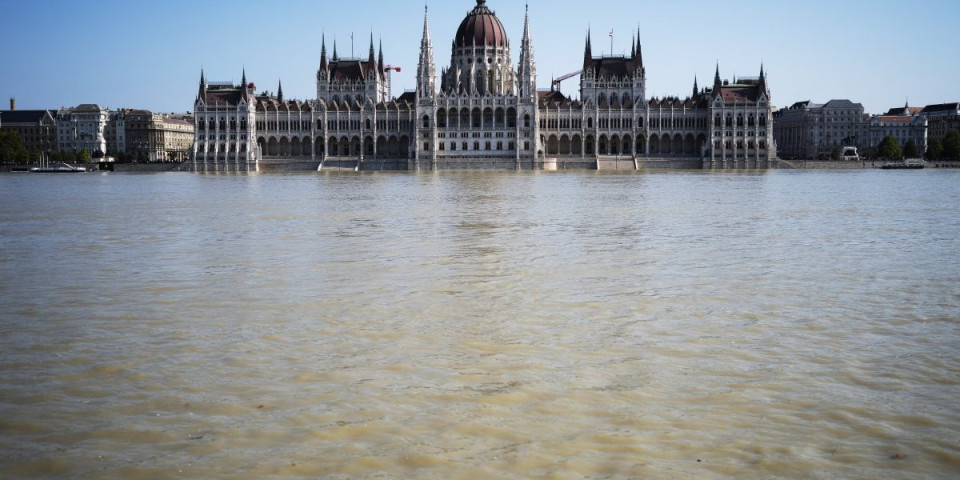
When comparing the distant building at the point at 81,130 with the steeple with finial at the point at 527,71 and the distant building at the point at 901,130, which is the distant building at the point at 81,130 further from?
the distant building at the point at 901,130

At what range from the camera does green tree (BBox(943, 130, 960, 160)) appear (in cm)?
13220

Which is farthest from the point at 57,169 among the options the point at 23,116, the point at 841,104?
the point at 841,104

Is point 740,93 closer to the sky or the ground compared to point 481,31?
closer to the ground

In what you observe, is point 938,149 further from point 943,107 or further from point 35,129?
point 35,129

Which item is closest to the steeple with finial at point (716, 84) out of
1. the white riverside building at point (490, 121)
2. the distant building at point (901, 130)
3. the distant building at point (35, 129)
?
the white riverside building at point (490, 121)

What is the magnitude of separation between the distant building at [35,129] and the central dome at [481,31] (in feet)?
253

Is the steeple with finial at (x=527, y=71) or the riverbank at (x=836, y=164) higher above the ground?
the steeple with finial at (x=527, y=71)

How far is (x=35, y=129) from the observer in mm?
157625

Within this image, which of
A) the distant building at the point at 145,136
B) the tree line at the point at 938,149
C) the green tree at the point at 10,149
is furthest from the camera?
the distant building at the point at 145,136

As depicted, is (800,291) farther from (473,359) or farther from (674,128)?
(674,128)

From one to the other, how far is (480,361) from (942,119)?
18238 centimetres

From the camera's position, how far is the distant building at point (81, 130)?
15800cm

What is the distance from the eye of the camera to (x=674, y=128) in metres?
124

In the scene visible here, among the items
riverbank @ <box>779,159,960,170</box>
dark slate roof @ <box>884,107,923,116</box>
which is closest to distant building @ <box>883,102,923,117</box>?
dark slate roof @ <box>884,107,923,116</box>
